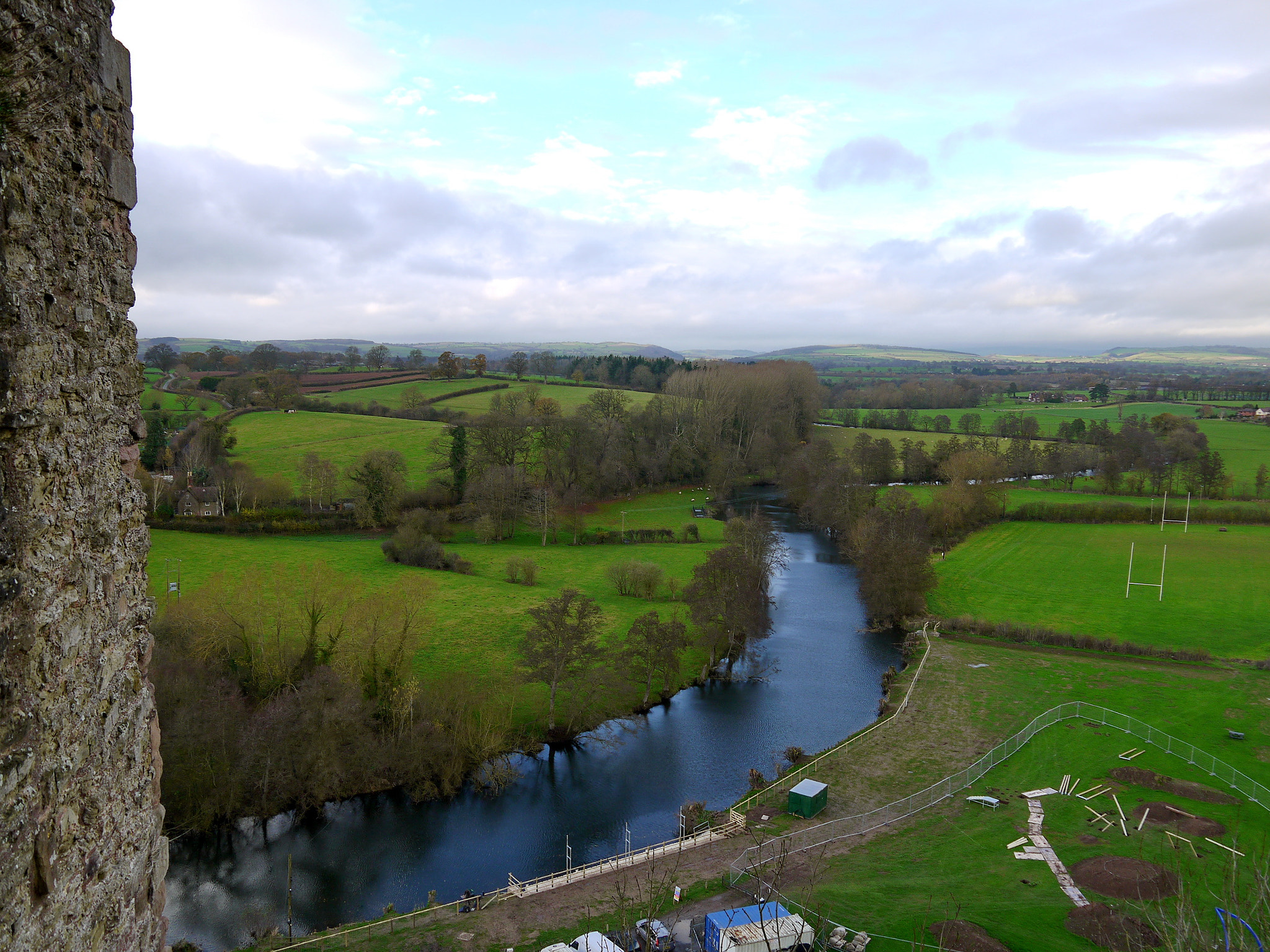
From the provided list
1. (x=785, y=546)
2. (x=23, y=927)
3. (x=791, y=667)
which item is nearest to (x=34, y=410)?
(x=23, y=927)

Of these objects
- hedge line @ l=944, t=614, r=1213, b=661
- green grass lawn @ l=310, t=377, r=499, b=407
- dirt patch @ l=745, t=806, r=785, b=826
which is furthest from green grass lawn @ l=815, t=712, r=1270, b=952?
green grass lawn @ l=310, t=377, r=499, b=407

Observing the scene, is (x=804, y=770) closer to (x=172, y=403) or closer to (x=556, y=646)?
(x=556, y=646)

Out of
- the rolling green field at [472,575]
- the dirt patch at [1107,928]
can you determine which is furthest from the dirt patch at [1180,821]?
the rolling green field at [472,575]

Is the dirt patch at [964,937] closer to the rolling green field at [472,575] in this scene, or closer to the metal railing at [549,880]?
the metal railing at [549,880]

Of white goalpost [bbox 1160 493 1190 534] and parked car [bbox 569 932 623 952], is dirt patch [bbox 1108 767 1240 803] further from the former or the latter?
white goalpost [bbox 1160 493 1190 534]

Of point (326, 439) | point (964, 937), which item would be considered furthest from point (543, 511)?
point (964, 937)

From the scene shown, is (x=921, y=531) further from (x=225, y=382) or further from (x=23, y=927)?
(x=225, y=382)
